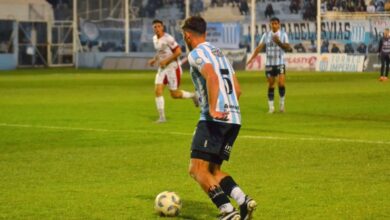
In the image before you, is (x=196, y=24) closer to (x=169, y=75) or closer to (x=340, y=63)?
(x=169, y=75)

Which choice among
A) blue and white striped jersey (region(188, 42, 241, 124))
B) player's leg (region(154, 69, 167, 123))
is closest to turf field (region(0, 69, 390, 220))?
player's leg (region(154, 69, 167, 123))

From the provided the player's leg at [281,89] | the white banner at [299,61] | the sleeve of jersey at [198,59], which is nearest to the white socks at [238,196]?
the sleeve of jersey at [198,59]

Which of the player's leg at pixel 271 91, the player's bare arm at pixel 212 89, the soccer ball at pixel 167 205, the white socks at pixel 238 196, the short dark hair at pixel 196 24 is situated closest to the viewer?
the player's bare arm at pixel 212 89

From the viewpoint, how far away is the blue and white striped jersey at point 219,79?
990cm

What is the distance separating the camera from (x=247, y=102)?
2992 centimetres

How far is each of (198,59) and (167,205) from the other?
5.58 feet

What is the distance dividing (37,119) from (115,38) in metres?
46.2

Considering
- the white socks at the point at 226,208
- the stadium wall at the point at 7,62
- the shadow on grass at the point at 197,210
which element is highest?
the white socks at the point at 226,208

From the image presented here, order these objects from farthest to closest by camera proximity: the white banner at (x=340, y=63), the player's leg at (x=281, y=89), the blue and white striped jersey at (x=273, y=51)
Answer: the white banner at (x=340, y=63)
the blue and white striped jersey at (x=273, y=51)
the player's leg at (x=281, y=89)

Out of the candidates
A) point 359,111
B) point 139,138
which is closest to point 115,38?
point 359,111

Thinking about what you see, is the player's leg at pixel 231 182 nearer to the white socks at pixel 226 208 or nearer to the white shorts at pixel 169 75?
the white socks at pixel 226 208

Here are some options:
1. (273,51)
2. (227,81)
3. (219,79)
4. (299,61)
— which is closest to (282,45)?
(273,51)

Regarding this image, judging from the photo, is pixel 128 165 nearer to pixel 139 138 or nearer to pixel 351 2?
pixel 139 138

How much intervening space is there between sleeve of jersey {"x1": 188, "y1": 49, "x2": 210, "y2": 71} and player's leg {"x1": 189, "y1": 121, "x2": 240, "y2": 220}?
593 mm
